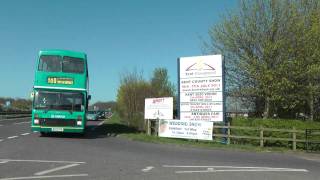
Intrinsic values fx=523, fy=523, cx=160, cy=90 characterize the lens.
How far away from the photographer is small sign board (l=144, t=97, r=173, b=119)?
28406 millimetres

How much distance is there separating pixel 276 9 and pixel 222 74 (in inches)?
327

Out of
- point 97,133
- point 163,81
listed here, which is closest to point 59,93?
point 97,133

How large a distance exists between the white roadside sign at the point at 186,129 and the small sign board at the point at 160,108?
1.67 ft

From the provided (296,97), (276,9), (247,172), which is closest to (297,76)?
(296,97)

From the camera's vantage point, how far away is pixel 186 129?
26906mm

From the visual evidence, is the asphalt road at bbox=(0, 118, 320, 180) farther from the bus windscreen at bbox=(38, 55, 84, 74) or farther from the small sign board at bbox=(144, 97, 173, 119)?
the small sign board at bbox=(144, 97, 173, 119)

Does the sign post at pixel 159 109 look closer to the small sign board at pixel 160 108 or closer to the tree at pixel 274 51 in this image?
the small sign board at pixel 160 108

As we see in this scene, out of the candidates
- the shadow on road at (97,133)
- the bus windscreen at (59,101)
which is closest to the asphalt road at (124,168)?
the bus windscreen at (59,101)

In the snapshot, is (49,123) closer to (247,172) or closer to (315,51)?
(247,172)

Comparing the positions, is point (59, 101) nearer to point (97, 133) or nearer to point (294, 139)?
point (97, 133)

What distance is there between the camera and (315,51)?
30.8m

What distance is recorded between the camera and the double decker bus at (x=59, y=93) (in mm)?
25141

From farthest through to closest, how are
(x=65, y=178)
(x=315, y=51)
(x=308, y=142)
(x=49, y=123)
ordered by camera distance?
(x=315, y=51) < (x=49, y=123) < (x=308, y=142) < (x=65, y=178)

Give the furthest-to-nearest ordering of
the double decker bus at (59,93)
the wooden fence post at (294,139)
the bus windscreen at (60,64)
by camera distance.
A: the bus windscreen at (60,64) → the double decker bus at (59,93) → the wooden fence post at (294,139)
